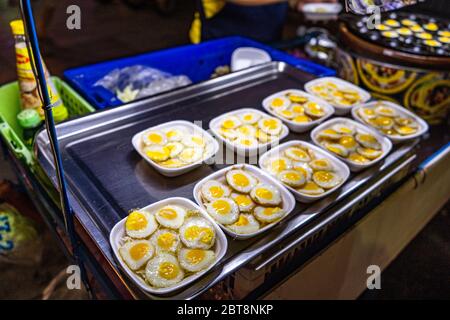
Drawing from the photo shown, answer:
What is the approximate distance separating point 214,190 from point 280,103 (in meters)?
0.84

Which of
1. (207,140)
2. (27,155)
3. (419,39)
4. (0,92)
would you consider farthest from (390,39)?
(0,92)

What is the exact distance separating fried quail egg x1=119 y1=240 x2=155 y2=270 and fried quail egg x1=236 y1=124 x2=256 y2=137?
30.9 inches

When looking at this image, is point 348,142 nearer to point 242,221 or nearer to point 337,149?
point 337,149

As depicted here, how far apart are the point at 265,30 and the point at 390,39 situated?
1279 millimetres

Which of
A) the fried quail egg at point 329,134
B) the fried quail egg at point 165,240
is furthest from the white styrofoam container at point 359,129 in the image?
the fried quail egg at point 165,240

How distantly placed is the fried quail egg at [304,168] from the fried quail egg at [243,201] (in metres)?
0.29

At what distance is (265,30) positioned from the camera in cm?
338

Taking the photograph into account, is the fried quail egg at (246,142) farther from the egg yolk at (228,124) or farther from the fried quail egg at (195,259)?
the fried quail egg at (195,259)

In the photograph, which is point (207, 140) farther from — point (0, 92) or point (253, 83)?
point (0, 92)

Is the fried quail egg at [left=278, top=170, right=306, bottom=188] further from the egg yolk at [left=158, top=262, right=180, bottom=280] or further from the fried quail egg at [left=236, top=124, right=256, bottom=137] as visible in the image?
the egg yolk at [left=158, top=262, right=180, bottom=280]

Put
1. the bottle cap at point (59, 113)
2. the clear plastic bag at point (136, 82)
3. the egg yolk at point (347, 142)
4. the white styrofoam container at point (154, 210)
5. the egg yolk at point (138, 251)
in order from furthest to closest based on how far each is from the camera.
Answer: the clear plastic bag at point (136, 82) < the bottle cap at point (59, 113) < the egg yolk at point (347, 142) < the egg yolk at point (138, 251) < the white styrofoam container at point (154, 210)

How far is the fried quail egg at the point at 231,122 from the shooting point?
184 centimetres

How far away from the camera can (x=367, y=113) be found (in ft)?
6.68

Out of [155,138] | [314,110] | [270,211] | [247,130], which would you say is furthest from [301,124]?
[155,138]
